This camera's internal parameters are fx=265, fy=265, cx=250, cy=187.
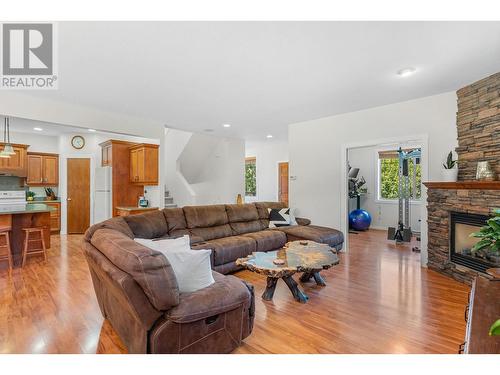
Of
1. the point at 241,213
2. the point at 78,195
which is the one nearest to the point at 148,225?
the point at 241,213

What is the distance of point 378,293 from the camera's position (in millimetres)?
3051

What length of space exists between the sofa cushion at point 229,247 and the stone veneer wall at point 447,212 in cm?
263

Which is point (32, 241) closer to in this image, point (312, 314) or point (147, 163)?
point (147, 163)

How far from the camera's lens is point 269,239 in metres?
4.27

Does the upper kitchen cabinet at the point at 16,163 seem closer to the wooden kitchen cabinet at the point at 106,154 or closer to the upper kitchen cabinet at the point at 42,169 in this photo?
the upper kitchen cabinet at the point at 42,169

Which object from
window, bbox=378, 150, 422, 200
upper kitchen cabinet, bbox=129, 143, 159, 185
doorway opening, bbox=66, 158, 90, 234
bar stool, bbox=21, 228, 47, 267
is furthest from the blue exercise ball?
doorway opening, bbox=66, 158, 90, 234

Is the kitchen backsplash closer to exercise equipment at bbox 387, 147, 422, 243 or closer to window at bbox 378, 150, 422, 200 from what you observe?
exercise equipment at bbox 387, 147, 422, 243

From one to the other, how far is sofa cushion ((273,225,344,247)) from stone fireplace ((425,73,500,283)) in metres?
1.35

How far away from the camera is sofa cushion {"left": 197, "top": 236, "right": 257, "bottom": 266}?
361 cm

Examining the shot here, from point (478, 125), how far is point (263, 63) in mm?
2911

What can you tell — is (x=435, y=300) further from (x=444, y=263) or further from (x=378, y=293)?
(x=444, y=263)

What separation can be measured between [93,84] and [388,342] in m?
4.18

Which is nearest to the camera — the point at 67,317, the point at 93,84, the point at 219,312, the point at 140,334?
the point at 140,334

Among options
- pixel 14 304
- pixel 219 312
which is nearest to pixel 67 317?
pixel 14 304
